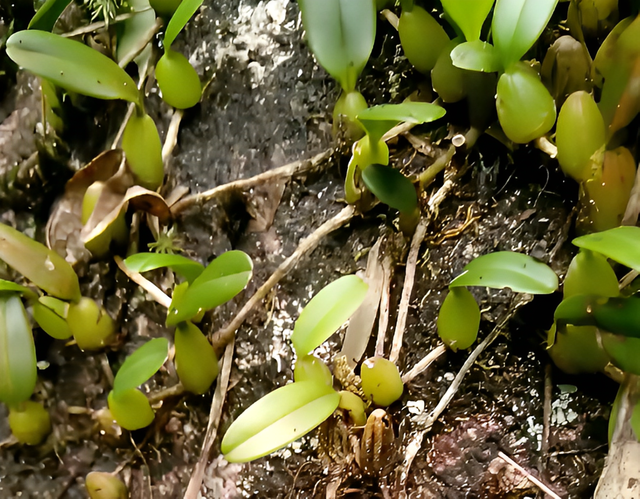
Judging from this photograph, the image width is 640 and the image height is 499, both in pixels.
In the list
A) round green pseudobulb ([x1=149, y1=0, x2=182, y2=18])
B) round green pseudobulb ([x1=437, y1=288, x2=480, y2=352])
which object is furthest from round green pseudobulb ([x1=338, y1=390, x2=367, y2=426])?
round green pseudobulb ([x1=149, y1=0, x2=182, y2=18])

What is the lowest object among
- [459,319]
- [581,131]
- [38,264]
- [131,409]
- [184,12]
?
[131,409]

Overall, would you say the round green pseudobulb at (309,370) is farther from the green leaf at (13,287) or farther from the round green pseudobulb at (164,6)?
the round green pseudobulb at (164,6)

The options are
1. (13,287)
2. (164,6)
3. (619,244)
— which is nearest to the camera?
(619,244)

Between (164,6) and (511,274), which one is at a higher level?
(164,6)

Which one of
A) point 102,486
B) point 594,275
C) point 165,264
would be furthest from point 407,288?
point 102,486

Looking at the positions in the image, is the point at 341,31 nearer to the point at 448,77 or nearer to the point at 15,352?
the point at 448,77

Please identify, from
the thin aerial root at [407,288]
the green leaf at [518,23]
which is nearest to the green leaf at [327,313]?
the thin aerial root at [407,288]
